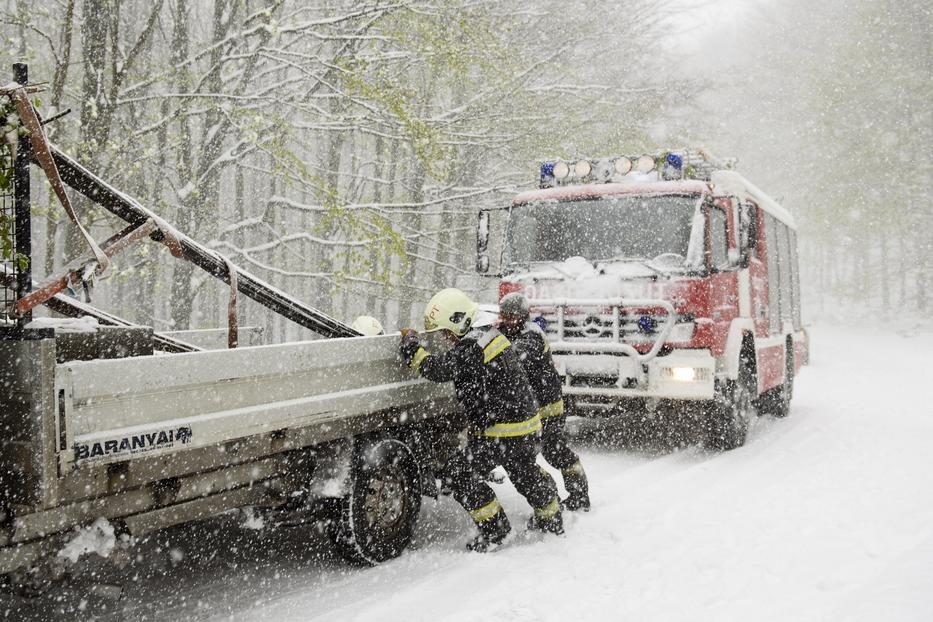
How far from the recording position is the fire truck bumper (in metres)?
7.30

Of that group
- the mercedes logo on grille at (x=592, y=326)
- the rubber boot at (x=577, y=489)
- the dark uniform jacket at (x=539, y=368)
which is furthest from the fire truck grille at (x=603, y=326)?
the rubber boot at (x=577, y=489)

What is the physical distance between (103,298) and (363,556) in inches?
1082

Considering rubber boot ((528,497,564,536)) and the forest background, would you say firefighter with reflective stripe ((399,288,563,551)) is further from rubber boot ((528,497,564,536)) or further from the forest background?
the forest background

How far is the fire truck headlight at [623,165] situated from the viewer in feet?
27.3

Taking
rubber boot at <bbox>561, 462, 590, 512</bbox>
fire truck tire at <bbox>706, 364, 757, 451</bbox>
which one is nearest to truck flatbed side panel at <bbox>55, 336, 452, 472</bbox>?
rubber boot at <bbox>561, 462, 590, 512</bbox>

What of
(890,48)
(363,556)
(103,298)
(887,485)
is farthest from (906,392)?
(103,298)

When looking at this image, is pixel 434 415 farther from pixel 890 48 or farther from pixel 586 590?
pixel 890 48

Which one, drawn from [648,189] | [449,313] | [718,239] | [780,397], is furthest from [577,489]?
[780,397]

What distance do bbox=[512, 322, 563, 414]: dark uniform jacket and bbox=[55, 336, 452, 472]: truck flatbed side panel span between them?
4.81ft

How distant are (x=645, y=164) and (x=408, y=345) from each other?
4.53 meters

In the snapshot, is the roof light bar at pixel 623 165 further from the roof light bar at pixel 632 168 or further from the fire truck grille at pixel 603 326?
the fire truck grille at pixel 603 326

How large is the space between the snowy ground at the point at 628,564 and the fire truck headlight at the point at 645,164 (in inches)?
121

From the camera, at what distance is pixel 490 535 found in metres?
4.96

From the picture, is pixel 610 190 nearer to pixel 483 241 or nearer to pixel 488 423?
pixel 483 241
